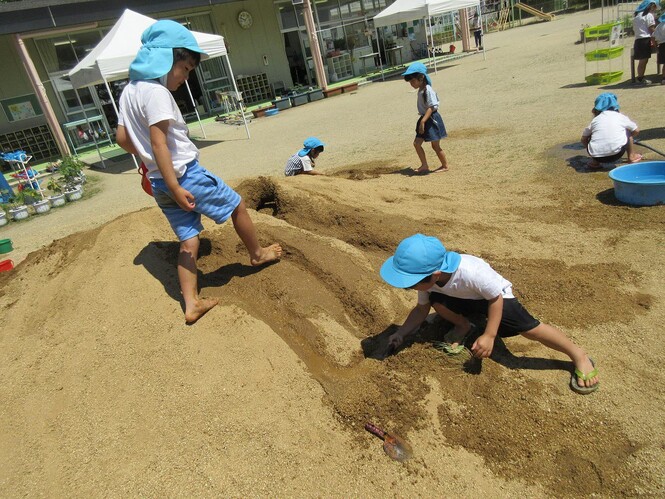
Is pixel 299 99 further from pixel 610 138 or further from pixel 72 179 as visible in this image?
pixel 610 138

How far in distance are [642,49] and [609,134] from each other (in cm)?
530

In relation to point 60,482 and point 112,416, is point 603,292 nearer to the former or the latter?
point 112,416

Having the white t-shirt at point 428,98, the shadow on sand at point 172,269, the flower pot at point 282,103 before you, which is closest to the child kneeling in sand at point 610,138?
the white t-shirt at point 428,98

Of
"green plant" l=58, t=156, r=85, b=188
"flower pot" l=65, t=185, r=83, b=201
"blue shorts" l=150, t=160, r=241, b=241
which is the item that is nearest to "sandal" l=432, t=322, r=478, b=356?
"blue shorts" l=150, t=160, r=241, b=241

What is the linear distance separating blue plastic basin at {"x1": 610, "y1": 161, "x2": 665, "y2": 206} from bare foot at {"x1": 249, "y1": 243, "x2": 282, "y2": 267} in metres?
3.33

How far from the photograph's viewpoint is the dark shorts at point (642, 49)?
354 inches

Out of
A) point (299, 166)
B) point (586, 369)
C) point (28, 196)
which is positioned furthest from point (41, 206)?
point (586, 369)

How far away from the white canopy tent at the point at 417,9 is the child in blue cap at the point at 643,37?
279 inches

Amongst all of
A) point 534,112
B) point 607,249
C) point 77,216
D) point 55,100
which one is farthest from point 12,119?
point 607,249

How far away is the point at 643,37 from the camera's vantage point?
912 cm

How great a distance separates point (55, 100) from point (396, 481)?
1668cm

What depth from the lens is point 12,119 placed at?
14180mm

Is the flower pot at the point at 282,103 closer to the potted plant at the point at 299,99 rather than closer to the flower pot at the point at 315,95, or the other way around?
the potted plant at the point at 299,99

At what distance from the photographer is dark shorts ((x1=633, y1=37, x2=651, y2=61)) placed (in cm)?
900
